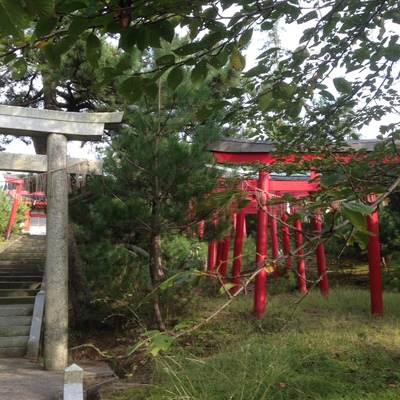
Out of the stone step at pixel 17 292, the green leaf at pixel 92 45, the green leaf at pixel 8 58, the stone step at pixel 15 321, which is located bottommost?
the stone step at pixel 15 321

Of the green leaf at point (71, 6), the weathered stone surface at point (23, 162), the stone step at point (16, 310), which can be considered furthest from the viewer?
the stone step at point (16, 310)

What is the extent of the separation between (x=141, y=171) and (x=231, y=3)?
4525mm

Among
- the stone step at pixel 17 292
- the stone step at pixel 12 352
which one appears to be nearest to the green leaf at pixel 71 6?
the stone step at pixel 12 352

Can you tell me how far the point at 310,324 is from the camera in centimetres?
669

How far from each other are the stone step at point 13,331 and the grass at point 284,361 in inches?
107

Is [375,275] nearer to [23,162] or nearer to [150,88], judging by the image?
[23,162]

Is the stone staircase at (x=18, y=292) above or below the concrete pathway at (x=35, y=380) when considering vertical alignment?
above

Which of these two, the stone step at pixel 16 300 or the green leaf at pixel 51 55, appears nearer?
the green leaf at pixel 51 55

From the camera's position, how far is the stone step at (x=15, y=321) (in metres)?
7.58

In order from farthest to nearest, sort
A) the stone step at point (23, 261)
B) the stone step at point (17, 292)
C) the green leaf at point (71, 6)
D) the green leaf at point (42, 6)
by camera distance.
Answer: the stone step at point (23, 261) → the stone step at point (17, 292) → the green leaf at point (71, 6) → the green leaf at point (42, 6)

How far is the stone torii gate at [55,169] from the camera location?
18.8 ft

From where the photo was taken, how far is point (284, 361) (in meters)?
4.29

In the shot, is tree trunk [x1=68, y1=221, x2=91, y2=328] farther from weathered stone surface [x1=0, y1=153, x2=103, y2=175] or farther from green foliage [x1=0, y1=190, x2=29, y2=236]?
green foliage [x1=0, y1=190, x2=29, y2=236]

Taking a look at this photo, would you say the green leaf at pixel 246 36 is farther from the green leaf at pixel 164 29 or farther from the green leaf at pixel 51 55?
the green leaf at pixel 51 55
